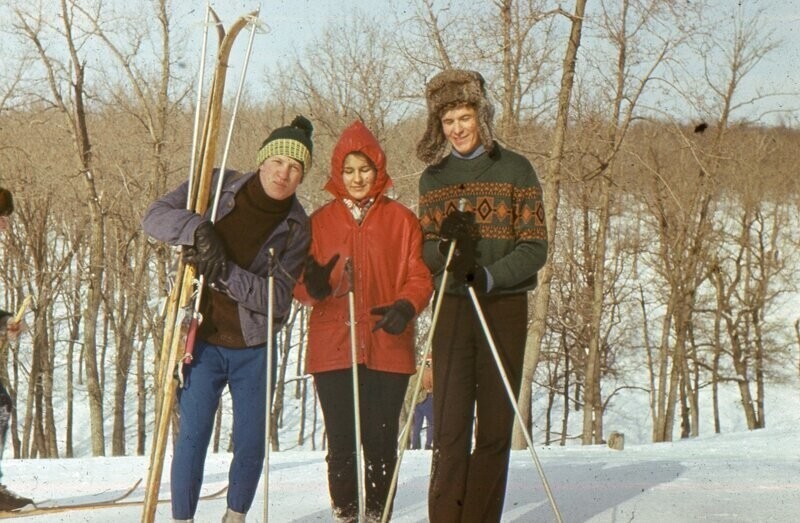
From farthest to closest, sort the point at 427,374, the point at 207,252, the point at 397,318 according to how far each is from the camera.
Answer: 1. the point at 427,374
2. the point at 397,318
3. the point at 207,252

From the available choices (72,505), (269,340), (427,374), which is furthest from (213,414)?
(427,374)

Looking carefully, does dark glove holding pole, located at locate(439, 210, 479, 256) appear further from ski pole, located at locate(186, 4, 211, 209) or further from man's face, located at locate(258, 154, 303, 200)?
ski pole, located at locate(186, 4, 211, 209)

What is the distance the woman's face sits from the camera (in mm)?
3523

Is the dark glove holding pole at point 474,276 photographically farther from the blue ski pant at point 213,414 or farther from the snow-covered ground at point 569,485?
the snow-covered ground at point 569,485

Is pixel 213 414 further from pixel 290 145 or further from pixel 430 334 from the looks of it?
pixel 290 145

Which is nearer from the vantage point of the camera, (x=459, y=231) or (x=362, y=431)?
(x=459, y=231)

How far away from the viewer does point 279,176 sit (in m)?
Result: 3.40

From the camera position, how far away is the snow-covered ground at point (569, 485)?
4.29 m

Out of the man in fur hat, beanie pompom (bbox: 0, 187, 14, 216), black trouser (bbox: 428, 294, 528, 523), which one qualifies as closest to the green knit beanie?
the man in fur hat

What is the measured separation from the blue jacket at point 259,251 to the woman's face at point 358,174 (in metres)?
0.23

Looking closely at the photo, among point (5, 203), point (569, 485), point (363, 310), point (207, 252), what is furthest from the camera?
point (569, 485)

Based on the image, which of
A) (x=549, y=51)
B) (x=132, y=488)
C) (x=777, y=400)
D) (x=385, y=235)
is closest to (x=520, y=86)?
(x=549, y=51)

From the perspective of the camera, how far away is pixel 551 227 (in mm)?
9898

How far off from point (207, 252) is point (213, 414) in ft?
2.15
